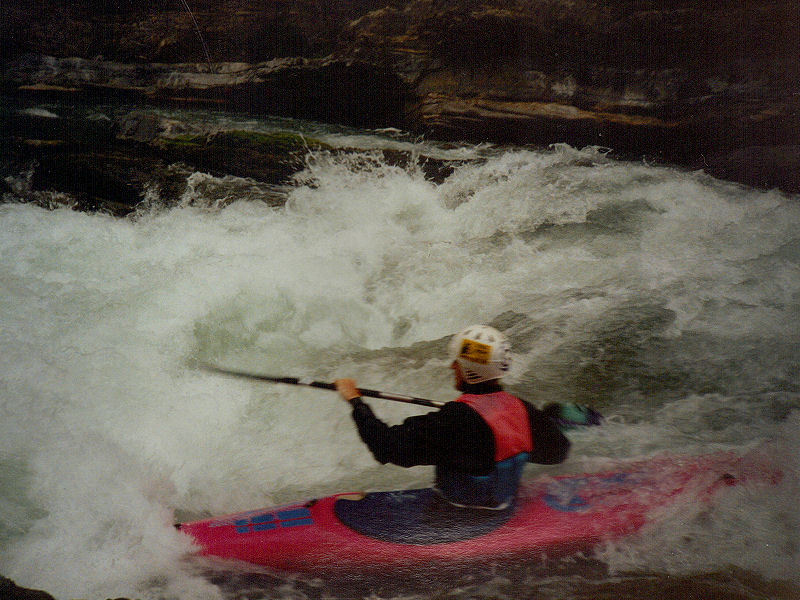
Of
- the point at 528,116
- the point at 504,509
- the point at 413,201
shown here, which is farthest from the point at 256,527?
the point at 528,116

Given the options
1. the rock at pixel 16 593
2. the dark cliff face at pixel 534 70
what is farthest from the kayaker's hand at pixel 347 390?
the dark cliff face at pixel 534 70

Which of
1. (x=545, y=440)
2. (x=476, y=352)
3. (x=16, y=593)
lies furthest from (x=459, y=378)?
(x=16, y=593)

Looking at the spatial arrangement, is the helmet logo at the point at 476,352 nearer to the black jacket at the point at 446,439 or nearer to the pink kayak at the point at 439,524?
the black jacket at the point at 446,439

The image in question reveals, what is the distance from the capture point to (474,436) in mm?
1698

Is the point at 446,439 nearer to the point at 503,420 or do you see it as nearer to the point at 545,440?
the point at 503,420

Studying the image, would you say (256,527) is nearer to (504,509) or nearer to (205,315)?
(504,509)

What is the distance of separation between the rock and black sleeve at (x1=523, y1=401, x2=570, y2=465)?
5.87 ft

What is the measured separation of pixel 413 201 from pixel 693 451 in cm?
378

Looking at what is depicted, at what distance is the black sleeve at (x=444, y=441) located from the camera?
5.58ft

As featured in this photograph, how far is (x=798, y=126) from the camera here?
6.34 metres

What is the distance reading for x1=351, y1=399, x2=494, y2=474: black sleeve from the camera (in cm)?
170

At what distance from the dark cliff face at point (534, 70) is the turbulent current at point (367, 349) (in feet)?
4.29

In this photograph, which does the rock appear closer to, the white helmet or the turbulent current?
the turbulent current

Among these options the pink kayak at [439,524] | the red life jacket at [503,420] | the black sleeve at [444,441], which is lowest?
the pink kayak at [439,524]
